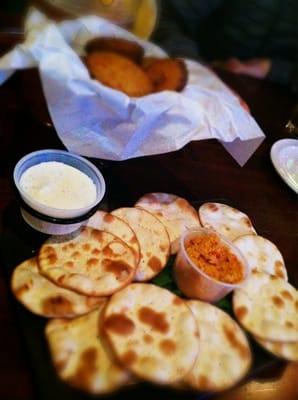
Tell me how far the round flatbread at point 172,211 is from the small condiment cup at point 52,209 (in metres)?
0.12

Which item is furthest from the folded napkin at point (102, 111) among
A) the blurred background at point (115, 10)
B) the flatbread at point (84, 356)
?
the flatbread at point (84, 356)

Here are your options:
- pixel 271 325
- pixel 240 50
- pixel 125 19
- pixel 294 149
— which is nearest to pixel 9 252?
pixel 271 325

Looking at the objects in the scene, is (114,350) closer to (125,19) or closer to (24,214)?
(24,214)

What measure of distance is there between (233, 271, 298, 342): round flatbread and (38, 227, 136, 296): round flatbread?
19 centimetres

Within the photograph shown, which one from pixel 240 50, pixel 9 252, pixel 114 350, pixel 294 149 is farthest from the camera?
pixel 240 50

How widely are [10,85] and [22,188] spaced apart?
39cm

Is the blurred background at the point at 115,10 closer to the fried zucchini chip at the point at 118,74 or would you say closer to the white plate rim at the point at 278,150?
the fried zucchini chip at the point at 118,74

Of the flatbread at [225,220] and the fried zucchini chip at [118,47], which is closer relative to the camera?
the flatbread at [225,220]

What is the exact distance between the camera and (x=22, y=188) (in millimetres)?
659

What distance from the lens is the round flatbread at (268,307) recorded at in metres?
0.65

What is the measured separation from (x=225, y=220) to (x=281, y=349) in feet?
0.89

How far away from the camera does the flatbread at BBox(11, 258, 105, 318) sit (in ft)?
1.89

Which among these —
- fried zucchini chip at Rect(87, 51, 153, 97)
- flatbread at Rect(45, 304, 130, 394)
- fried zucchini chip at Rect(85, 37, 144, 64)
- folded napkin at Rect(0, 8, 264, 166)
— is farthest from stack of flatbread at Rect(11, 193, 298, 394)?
fried zucchini chip at Rect(85, 37, 144, 64)

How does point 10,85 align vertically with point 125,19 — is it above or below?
below
